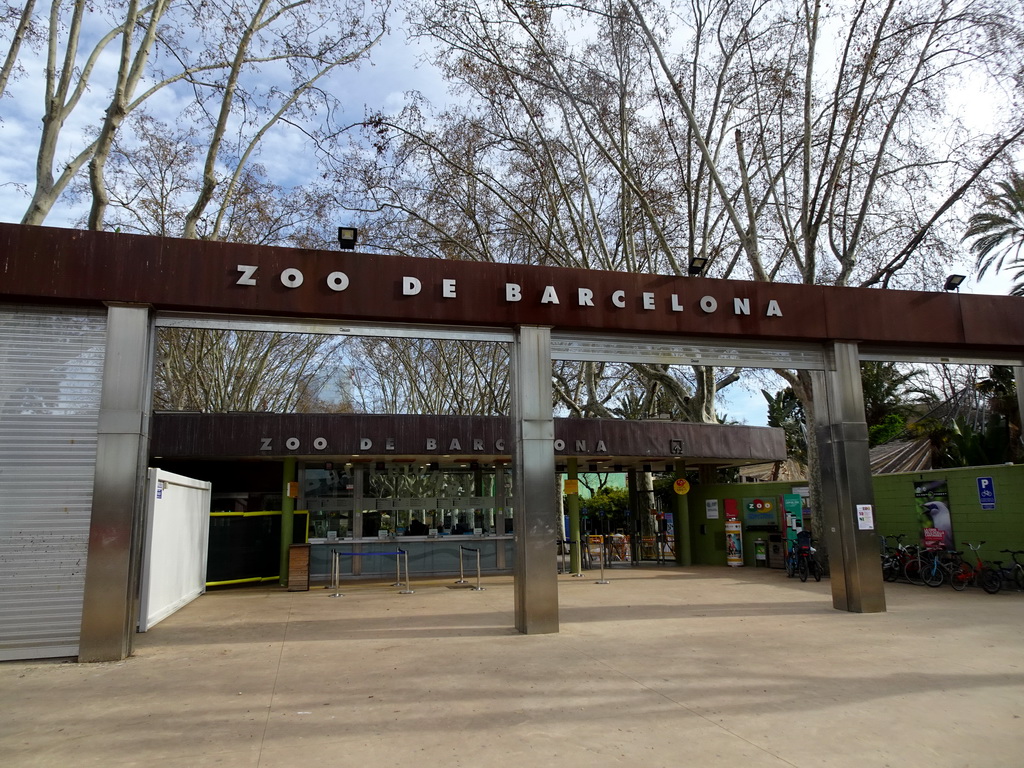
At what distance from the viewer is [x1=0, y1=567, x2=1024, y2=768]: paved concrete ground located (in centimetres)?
473

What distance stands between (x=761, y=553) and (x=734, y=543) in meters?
0.82

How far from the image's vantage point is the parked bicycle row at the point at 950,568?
12.9 metres

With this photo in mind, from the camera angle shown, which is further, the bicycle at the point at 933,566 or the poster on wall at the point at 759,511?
the poster on wall at the point at 759,511

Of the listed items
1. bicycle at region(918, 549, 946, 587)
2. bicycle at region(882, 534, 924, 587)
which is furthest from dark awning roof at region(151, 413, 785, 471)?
bicycle at region(918, 549, 946, 587)

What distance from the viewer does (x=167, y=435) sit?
15.0 meters

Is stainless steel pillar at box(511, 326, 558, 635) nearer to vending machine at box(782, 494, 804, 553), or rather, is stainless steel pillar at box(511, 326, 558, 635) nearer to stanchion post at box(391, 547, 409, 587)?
stanchion post at box(391, 547, 409, 587)

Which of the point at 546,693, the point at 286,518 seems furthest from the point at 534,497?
the point at 286,518

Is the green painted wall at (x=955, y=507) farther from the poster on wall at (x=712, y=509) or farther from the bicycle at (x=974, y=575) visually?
the bicycle at (x=974, y=575)

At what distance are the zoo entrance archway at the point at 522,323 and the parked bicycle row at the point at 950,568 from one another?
402 centimetres

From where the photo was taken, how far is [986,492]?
13688 mm

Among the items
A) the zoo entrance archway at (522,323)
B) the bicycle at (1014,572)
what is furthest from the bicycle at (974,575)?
the zoo entrance archway at (522,323)

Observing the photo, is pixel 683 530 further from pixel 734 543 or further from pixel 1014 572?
pixel 1014 572

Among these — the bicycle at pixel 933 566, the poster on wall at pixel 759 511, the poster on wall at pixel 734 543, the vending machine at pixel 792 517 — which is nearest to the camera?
the bicycle at pixel 933 566

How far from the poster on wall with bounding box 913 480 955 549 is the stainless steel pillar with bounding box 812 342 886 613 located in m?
5.04
